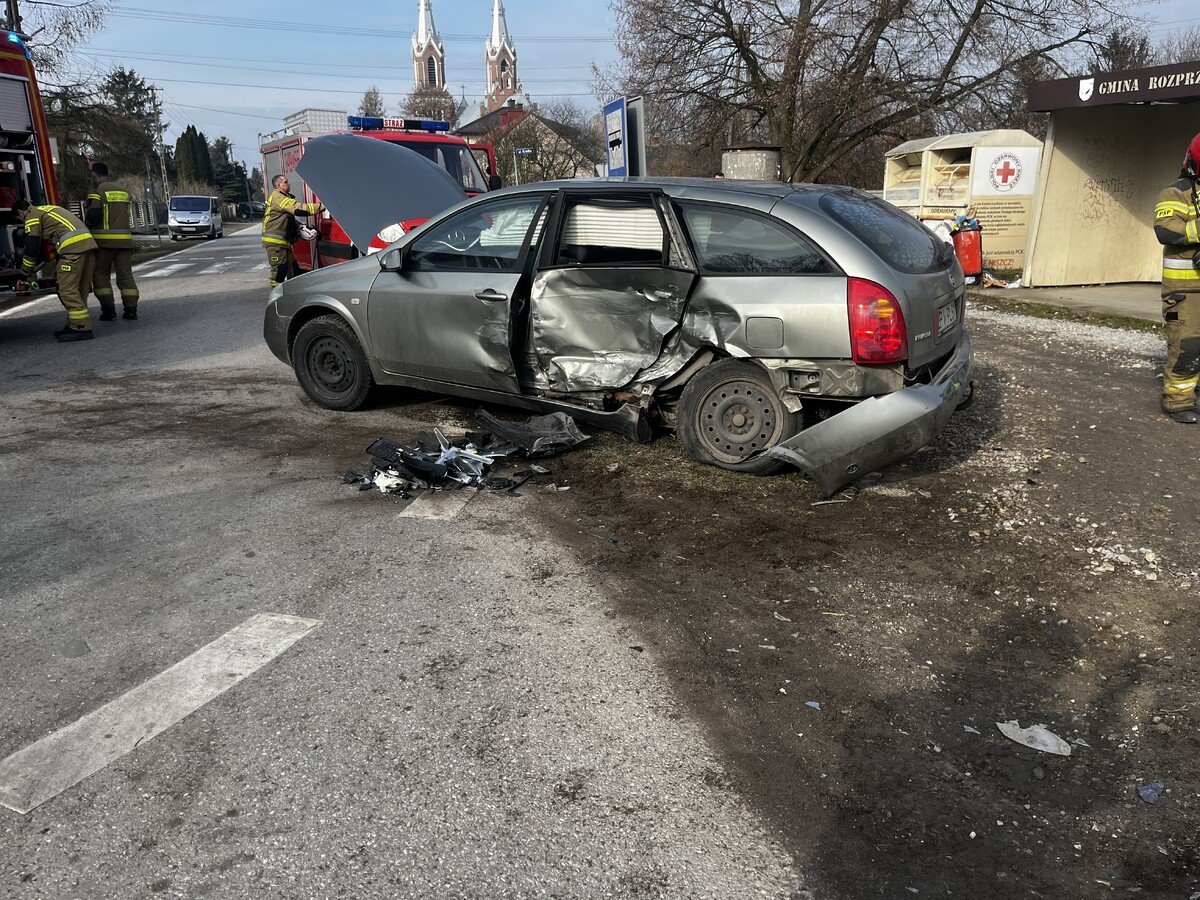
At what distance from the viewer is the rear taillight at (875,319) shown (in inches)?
188

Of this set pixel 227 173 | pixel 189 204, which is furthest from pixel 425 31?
pixel 189 204

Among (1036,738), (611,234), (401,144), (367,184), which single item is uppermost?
(401,144)

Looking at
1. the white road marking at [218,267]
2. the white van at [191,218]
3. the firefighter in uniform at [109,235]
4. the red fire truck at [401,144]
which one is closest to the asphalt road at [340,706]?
the firefighter in uniform at [109,235]

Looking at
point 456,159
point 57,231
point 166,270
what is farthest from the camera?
point 166,270

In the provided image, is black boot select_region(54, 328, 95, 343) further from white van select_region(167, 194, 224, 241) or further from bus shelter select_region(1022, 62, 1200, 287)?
white van select_region(167, 194, 224, 241)

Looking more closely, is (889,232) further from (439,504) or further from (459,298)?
(439,504)

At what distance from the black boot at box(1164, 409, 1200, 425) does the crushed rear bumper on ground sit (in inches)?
107

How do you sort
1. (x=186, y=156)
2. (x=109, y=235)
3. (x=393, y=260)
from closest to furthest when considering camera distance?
(x=393, y=260)
(x=109, y=235)
(x=186, y=156)

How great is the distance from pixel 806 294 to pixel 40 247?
9.21m

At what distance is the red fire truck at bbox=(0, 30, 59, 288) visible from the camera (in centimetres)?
1070

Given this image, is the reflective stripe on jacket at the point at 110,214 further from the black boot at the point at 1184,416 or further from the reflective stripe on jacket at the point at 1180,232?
the black boot at the point at 1184,416

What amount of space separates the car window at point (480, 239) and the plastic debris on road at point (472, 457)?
3.35 ft

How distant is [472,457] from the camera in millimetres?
5590

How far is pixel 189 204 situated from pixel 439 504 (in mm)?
35249
